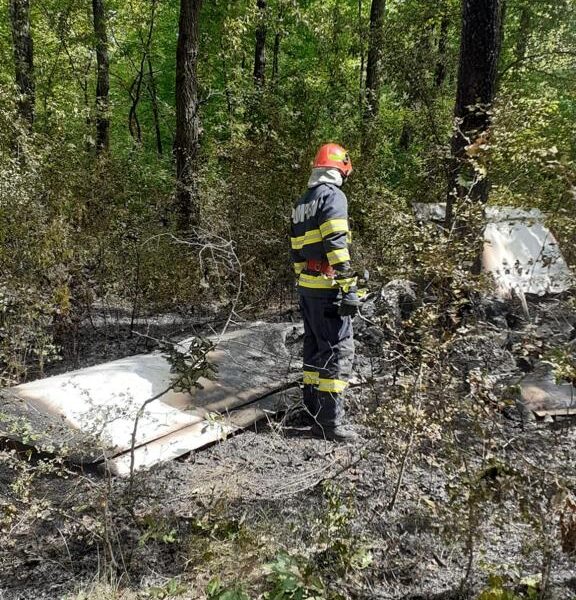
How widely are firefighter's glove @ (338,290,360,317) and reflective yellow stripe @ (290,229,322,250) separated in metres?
0.50

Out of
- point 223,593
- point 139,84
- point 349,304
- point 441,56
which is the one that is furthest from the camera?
point 139,84

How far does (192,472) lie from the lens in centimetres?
342

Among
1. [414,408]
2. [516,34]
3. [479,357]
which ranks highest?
[516,34]

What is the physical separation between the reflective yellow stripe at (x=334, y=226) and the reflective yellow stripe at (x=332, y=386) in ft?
3.51

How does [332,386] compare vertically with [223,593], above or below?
above

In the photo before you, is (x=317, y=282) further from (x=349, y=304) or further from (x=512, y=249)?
(x=512, y=249)

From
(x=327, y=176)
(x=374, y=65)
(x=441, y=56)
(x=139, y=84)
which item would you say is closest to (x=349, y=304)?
(x=327, y=176)

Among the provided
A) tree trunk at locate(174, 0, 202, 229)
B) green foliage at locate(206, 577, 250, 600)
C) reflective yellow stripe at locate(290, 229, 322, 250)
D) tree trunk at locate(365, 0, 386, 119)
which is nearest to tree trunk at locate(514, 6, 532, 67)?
tree trunk at locate(365, 0, 386, 119)

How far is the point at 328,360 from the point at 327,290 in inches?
20.7

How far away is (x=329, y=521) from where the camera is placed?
254 centimetres

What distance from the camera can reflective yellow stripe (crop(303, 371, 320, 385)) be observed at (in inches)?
161

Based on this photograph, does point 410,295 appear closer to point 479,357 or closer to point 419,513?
point 479,357

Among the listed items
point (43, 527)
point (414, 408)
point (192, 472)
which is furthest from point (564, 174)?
point (43, 527)

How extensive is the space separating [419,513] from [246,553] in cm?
96
